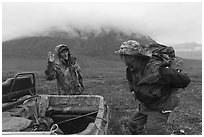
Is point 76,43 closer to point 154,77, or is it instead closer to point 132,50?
point 132,50

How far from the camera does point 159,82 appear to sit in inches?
191

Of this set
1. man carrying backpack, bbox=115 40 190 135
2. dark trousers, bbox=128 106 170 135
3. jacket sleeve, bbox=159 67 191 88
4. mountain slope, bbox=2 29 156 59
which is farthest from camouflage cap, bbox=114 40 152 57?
mountain slope, bbox=2 29 156 59

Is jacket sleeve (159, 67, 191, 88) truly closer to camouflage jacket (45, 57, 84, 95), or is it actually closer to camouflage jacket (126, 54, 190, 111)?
camouflage jacket (126, 54, 190, 111)

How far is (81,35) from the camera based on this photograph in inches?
5748

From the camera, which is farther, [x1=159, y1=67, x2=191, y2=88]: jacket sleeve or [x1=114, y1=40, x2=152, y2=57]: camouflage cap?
[x1=114, y1=40, x2=152, y2=57]: camouflage cap

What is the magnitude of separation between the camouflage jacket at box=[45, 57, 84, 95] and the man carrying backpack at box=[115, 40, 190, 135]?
3174mm

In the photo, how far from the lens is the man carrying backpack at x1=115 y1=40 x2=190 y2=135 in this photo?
187 inches

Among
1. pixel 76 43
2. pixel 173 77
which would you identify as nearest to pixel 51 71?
pixel 173 77

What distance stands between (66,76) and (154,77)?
390 centimetres

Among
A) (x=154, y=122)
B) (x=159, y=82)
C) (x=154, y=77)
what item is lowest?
(x=154, y=122)

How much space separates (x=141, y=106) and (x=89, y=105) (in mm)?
2202

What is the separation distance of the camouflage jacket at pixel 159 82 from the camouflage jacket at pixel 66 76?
10.4ft

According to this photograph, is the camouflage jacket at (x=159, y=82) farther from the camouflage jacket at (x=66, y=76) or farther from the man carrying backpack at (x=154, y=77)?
the camouflage jacket at (x=66, y=76)

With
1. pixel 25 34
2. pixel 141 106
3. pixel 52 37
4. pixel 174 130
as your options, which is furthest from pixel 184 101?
pixel 25 34
